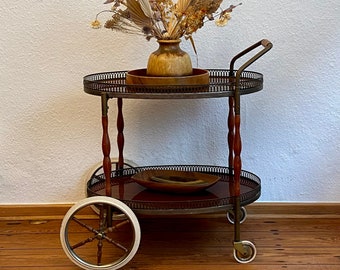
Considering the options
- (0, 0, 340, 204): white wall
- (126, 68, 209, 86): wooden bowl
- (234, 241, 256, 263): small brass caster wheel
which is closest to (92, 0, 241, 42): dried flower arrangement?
(126, 68, 209, 86): wooden bowl

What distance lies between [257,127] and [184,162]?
11.8 inches

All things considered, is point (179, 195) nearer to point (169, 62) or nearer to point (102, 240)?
point (102, 240)

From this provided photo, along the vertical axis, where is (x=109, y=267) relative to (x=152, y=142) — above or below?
below

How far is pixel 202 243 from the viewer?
1.78m

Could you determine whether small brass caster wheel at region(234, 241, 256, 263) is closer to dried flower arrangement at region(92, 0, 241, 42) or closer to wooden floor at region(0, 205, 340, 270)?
wooden floor at region(0, 205, 340, 270)

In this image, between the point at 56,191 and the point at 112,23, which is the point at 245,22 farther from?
the point at 56,191

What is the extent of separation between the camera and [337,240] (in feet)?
5.88

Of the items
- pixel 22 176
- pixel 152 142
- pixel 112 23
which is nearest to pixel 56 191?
pixel 22 176

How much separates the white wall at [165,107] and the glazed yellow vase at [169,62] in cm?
32

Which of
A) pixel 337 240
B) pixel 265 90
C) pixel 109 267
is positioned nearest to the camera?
pixel 109 267

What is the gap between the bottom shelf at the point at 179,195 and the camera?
1.58 meters

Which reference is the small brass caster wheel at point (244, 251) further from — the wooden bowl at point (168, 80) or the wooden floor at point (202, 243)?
the wooden bowl at point (168, 80)

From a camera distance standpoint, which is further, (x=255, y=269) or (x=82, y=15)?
(x=82, y=15)

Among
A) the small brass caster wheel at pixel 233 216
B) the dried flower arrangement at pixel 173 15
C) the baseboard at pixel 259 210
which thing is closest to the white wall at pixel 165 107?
the baseboard at pixel 259 210
